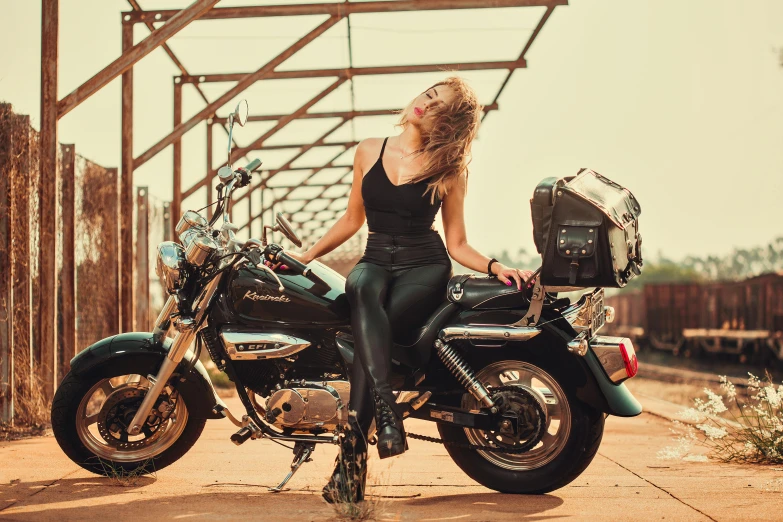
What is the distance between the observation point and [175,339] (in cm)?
520

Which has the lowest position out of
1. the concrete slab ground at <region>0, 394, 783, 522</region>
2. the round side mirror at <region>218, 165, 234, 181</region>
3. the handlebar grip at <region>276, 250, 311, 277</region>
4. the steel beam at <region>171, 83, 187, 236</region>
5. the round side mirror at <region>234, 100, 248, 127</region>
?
the concrete slab ground at <region>0, 394, 783, 522</region>

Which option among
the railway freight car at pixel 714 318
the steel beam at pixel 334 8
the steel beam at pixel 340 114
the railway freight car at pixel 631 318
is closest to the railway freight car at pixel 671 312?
the railway freight car at pixel 714 318

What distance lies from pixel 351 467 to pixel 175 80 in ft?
35.6

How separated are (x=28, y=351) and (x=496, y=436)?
407 centimetres

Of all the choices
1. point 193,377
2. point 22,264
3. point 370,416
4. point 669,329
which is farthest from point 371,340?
point 669,329

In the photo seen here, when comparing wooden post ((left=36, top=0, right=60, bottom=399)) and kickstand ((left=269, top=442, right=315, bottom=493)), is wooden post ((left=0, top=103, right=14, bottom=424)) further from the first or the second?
kickstand ((left=269, top=442, right=315, bottom=493))

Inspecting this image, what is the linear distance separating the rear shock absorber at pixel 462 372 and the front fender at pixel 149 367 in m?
1.15

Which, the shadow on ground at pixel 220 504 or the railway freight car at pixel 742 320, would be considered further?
the railway freight car at pixel 742 320

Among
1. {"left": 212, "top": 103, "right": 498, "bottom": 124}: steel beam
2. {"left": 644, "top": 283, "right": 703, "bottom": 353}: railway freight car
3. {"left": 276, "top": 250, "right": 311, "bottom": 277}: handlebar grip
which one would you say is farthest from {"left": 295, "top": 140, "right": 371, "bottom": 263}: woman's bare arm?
{"left": 644, "top": 283, "right": 703, "bottom": 353}: railway freight car

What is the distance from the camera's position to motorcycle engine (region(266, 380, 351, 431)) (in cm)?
491

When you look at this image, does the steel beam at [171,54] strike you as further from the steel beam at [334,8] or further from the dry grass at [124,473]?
the dry grass at [124,473]

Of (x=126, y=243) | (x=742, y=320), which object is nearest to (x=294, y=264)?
(x=126, y=243)

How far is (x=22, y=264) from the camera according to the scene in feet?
25.2

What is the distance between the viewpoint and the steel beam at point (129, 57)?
26.5 ft
